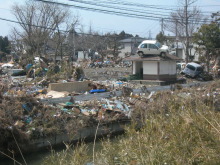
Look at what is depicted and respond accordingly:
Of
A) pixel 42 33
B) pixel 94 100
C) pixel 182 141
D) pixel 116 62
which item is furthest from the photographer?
pixel 116 62

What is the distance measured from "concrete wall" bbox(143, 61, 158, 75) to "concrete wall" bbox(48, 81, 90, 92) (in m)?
7.61

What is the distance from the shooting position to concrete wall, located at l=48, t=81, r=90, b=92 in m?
17.9

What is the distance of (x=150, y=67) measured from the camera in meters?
25.4

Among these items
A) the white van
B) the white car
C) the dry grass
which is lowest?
the dry grass

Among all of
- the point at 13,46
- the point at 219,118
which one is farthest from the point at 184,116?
the point at 13,46

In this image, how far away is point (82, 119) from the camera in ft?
40.5

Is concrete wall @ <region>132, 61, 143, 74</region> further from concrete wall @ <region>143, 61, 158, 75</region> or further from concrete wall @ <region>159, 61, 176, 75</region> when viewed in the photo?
concrete wall @ <region>159, 61, 176, 75</region>

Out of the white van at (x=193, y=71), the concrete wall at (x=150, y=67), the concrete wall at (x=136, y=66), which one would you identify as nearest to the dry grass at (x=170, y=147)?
the concrete wall at (x=150, y=67)

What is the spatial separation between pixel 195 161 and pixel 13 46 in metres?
51.0

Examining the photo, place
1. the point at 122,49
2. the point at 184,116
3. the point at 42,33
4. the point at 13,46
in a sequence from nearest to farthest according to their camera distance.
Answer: the point at 184,116 → the point at 42,33 → the point at 13,46 → the point at 122,49

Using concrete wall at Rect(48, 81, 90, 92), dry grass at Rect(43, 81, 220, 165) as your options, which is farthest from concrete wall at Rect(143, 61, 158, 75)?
dry grass at Rect(43, 81, 220, 165)

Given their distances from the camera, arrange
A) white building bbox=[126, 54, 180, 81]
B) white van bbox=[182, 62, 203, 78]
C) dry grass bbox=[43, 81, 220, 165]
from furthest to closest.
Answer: white van bbox=[182, 62, 203, 78], white building bbox=[126, 54, 180, 81], dry grass bbox=[43, 81, 220, 165]

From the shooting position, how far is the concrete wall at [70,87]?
17873mm

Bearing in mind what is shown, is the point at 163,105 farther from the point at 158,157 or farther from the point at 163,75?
the point at 163,75
